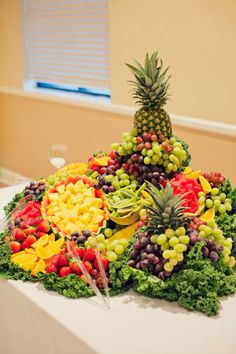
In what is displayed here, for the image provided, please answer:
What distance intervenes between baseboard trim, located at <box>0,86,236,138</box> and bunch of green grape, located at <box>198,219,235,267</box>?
1.67 metres

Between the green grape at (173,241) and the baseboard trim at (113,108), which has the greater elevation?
the green grape at (173,241)

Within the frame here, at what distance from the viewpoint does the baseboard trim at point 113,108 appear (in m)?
3.27

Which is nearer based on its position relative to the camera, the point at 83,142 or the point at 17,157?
the point at 83,142

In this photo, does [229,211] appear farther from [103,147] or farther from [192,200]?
[103,147]

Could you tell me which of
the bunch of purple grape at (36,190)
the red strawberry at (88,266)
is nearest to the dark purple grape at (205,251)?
the red strawberry at (88,266)

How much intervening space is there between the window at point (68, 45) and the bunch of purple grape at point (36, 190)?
2.17 m

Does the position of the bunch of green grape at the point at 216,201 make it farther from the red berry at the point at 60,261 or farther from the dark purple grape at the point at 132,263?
the red berry at the point at 60,261

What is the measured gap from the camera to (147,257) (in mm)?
1555

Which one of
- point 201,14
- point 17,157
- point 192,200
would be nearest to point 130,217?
point 192,200

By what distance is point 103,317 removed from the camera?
4.83 ft

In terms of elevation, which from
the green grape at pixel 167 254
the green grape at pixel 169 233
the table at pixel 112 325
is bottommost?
the table at pixel 112 325

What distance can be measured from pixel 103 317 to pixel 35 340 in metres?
0.26

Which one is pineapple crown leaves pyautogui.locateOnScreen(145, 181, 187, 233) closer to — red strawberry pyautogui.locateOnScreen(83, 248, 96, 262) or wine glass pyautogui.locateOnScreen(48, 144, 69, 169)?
red strawberry pyautogui.locateOnScreen(83, 248, 96, 262)

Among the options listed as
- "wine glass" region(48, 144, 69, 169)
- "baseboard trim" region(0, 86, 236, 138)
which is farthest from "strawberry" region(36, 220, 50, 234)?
"baseboard trim" region(0, 86, 236, 138)
